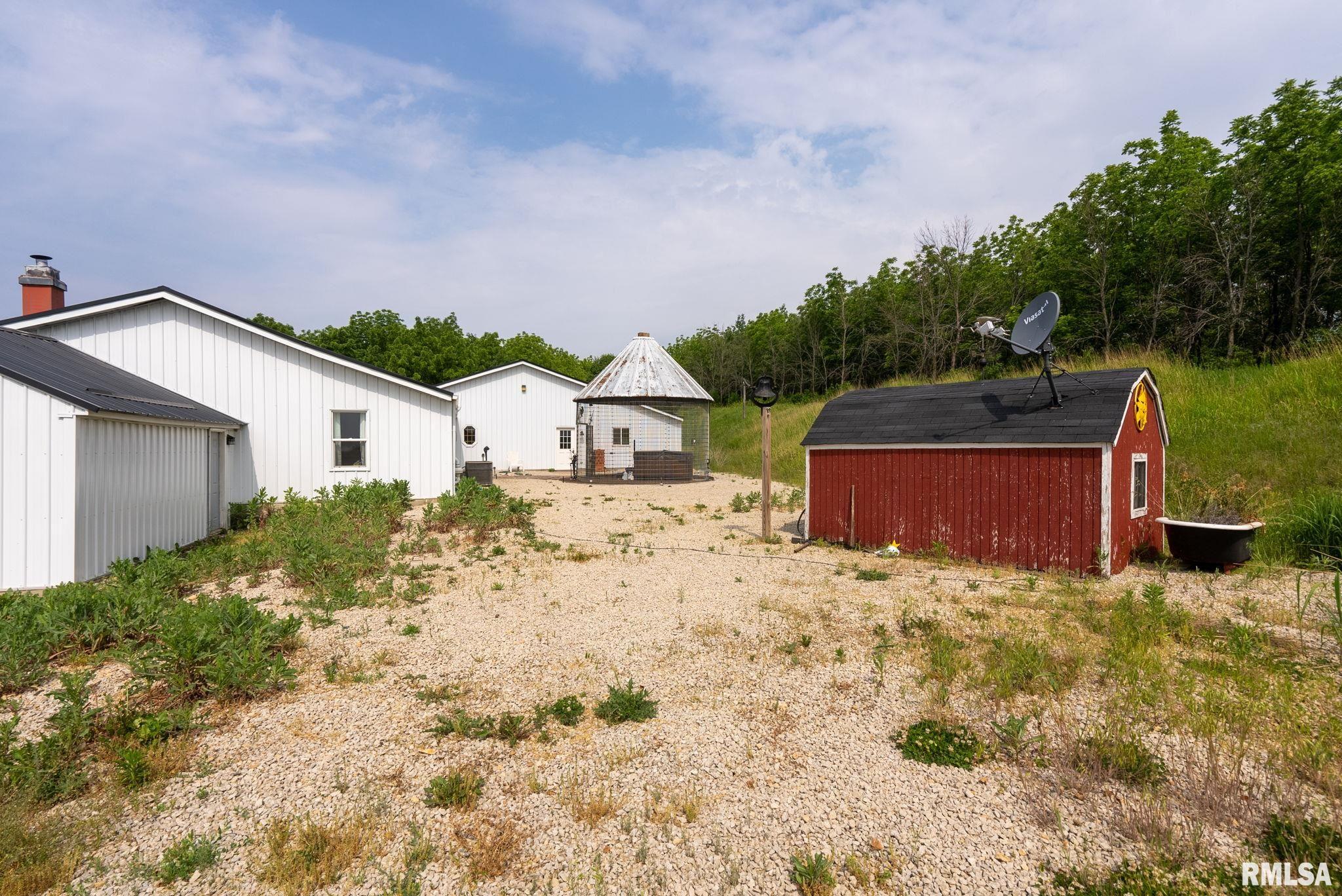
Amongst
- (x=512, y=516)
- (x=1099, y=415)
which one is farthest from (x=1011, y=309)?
(x=512, y=516)

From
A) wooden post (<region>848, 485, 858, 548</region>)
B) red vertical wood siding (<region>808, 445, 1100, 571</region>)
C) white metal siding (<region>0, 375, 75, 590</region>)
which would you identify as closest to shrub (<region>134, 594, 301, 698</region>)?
white metal siding (<region>0, 375, 75, 590</region>)

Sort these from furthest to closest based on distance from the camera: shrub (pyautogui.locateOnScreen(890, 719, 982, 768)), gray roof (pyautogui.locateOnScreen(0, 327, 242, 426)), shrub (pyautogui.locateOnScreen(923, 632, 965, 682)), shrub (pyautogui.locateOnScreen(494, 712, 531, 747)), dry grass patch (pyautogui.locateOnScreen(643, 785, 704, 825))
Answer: gray roof (pyautogui.locateOnScreen(0, 327, 242, 426)), shrub (pyautogui.locateOnScreen(923, 632, 965, 682)), shrub (pyautogui.locateOnScreen(494, 712, 531, 747)), shrub (pyautogui.locateOnScreen(890, 719, 982, 768)), dry grass patch (pyautogui.locateOnScreen(643, 785, 704, 825))

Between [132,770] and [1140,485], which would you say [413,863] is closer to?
[132,770]

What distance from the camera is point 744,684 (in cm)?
534

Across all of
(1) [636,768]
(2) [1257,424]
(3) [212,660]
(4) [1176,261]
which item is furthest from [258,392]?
(4) [1176,261]

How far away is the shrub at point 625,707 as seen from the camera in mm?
4672

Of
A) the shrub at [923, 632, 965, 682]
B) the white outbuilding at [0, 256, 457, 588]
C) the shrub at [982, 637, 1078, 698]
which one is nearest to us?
the shrub at [982, 637, 1078, 698]

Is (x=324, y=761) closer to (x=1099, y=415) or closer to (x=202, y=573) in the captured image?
(x=202, y=573)

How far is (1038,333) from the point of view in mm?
9734

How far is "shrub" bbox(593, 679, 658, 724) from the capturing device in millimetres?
4672

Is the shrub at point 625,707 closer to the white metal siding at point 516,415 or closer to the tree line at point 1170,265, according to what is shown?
the tree line at point 1170,265

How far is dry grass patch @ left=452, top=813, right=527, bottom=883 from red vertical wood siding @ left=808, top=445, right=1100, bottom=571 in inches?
340

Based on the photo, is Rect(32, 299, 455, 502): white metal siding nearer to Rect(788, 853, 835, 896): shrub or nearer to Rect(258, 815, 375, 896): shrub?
Rect(258, 815, 375, 896): shrub

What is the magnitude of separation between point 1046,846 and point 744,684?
2.48 metres
